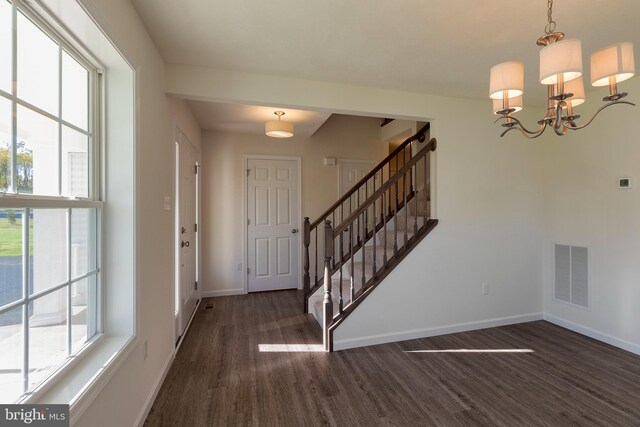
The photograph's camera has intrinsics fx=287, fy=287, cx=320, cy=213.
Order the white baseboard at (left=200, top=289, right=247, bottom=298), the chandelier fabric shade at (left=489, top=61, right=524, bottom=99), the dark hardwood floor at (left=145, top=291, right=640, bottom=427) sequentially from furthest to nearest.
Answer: the white baseboard at (left=200, top=289, right=247, bottom=298) → the dark hardwood floor at (left=145, top=291, right=640, bottom=427) → the chandelier fabric shade at (left=489, top=61, right=524, bottom=99)

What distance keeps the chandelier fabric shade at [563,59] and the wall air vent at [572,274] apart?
2574 mm

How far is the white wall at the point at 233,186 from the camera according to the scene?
13.9 feet

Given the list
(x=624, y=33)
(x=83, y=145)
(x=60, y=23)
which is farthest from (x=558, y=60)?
(x=83, y=145)

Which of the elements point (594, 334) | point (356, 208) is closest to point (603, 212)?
point (594, 334)

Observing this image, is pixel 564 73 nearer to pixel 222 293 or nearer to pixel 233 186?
pixel 233 186

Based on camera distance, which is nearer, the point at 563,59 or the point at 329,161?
the point at 563,59

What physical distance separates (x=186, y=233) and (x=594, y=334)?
4.35m

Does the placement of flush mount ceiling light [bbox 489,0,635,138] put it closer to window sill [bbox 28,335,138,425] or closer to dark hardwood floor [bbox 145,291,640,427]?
dark hardwood floor [bbox 145,291,640,427]

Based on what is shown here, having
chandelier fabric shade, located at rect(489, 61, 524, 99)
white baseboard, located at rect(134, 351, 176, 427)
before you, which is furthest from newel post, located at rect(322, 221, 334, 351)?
chandelier fabric shade, located at rect(489, 61, 524, 99)

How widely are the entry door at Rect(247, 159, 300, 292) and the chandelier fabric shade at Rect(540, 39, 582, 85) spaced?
140 inches

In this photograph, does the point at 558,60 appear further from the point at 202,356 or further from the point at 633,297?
the point at 202,356

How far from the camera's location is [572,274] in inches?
121

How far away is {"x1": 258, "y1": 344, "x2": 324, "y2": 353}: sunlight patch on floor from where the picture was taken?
2621mm

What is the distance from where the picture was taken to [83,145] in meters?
1.45
